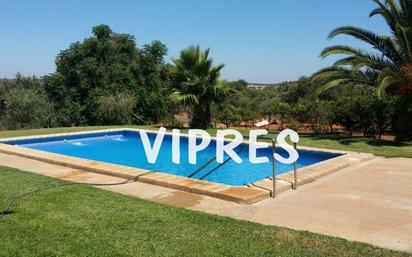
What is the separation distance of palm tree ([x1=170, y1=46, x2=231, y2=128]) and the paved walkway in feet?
30.6

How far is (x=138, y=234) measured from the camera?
4.56m

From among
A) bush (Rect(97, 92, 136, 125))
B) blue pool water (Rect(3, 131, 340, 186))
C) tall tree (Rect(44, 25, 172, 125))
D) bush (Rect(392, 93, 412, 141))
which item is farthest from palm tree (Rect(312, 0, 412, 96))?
tall tree (Rect(44, 25, 172, 125))

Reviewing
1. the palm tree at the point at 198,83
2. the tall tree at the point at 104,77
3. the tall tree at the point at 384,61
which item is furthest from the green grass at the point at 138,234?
the tall tree at the point at 104,77

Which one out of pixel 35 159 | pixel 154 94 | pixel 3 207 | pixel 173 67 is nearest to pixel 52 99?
pixel 154 94

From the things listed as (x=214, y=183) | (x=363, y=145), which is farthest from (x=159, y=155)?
(x=214, y=183)

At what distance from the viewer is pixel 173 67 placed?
18.0 metres

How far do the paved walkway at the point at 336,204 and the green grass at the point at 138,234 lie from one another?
17.7 inches

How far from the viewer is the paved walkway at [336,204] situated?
16.1 feet

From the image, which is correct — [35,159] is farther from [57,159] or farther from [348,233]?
[348,233]

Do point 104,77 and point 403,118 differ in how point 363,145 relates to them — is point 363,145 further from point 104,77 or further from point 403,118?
point 104,77

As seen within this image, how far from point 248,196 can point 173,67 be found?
12617 millimetres

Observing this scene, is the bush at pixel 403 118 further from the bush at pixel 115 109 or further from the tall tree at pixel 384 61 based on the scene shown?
the bush at pixel 115 109

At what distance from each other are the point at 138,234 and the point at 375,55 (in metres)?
11.4

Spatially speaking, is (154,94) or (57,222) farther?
(154,94)
